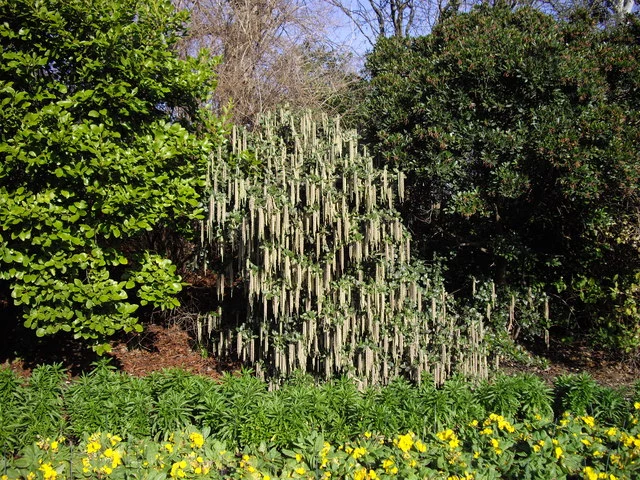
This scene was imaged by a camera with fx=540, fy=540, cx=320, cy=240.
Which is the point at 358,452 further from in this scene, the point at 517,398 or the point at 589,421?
the point at 589,421

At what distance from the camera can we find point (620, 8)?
13836mm

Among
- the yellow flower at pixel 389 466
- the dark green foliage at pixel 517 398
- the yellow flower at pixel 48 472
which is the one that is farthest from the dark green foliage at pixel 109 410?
the dark green foliage at pixel 517 398

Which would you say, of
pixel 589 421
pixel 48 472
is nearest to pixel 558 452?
pixel 589 421

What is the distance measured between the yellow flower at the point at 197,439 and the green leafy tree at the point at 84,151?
1.52 meters

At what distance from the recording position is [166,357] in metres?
6.66

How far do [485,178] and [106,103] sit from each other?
12.3 feet

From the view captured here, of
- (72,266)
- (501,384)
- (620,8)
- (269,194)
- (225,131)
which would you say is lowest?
(501,384)

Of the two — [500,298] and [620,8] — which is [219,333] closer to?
[500,298]

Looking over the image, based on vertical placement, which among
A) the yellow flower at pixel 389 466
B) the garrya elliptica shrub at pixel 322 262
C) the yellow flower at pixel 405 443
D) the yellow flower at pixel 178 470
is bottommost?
the yellow flower at pixel 389 466

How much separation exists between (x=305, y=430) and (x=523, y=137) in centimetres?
342

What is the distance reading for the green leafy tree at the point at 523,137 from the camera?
5094mm

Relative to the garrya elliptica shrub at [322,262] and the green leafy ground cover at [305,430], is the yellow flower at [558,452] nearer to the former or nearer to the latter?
the green leafy ground cover at [305,430]

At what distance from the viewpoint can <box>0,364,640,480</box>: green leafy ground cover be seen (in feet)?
11.5

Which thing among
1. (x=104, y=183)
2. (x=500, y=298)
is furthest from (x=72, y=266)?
(x=500, y=298)
